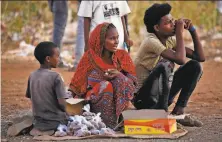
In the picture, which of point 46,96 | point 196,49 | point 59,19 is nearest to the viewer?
point 46,96

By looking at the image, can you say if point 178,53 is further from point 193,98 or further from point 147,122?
point 193,98

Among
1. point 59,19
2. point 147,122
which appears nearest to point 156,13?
point 147,122

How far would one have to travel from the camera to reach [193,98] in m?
7.78

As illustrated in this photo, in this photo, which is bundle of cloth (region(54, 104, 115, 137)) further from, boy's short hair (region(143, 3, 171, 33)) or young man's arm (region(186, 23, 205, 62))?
young man's arm (region(186, 23, 205, 62))

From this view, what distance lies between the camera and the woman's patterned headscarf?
5844 mm

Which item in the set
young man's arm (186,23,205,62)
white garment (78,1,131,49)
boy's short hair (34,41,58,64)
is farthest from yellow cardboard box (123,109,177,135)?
white garment (78,1,131,49)

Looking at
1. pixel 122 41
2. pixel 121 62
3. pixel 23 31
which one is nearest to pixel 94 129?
pixel 121 62

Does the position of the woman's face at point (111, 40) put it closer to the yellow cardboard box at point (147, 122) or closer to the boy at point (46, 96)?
the boy at point (46, 96)

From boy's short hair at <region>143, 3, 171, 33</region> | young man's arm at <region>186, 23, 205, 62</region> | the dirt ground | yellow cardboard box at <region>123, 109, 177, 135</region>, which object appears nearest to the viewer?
yellow cardboard box at <region>123, 109, 177, 135</region>

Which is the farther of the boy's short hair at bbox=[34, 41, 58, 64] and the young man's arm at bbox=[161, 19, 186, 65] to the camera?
the young man's arm at bbox=[161, 19, 186, 65]

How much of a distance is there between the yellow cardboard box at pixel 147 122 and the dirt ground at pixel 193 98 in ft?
0.65

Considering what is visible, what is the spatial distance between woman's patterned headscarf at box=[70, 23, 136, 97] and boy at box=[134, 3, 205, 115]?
22 cm

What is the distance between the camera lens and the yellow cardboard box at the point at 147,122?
17.6 ft

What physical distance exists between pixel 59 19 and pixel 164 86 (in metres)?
4.30
